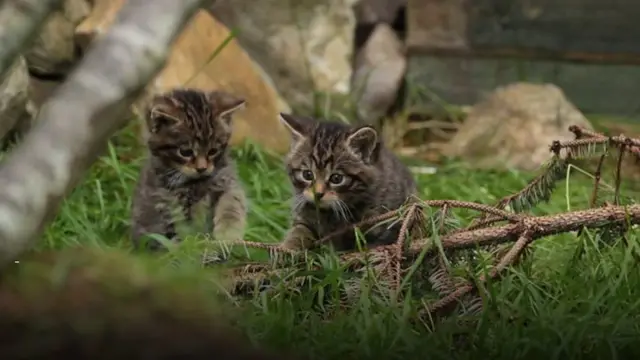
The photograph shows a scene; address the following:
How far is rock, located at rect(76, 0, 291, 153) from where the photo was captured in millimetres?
5363

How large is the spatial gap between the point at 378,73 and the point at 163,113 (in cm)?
287

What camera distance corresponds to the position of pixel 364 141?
3.27 metres

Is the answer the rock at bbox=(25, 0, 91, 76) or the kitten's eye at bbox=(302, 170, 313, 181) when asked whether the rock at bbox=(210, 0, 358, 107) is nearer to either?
the rock at bbox=(25, 0, 91, 76)

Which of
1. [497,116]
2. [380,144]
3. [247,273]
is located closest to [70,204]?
[380,144]

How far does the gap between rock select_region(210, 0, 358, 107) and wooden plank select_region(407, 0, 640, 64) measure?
47 centimetres

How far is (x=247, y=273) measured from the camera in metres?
2.48

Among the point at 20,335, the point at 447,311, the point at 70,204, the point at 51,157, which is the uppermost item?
the point at 51,157

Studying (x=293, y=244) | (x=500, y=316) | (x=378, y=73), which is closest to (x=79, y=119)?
(x=500, y=316)

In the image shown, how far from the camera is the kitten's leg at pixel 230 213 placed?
347 centimetres

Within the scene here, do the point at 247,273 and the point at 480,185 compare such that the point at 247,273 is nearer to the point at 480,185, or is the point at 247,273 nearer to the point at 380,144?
the point at 380,144

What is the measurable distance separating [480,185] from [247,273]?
234cm

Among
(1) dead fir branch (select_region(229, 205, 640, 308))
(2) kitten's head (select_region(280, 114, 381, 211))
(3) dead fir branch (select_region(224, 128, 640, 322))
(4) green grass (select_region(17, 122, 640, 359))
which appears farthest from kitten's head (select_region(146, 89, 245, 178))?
(1) dead fir branch (select_region(229, 205, 640, 308))

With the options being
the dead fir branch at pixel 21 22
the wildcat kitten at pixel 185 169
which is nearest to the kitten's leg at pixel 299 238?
the wildcat kitten at pixel 185 169

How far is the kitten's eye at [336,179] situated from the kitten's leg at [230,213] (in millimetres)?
390
